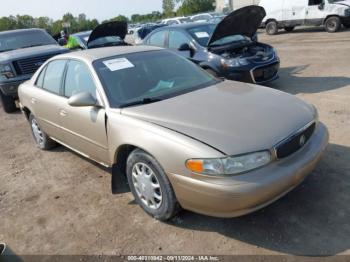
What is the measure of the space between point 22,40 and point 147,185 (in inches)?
308

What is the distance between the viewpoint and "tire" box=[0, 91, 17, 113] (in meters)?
8.33

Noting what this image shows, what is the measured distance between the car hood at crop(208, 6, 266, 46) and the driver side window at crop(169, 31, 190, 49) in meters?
0.80

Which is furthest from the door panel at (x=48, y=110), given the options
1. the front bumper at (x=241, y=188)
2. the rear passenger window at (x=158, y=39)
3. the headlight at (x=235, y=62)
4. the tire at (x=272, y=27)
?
the tire at (x=272, y=27)

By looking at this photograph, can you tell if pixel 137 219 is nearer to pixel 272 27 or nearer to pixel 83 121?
pixel 83 121

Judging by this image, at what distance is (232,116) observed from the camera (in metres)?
3.09

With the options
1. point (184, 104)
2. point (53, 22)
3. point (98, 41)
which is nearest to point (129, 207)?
point (184, 104)

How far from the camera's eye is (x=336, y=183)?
3535 mm

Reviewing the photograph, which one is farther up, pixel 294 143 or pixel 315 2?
pixel 315 2

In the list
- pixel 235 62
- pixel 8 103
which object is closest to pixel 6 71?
pixel 8 103

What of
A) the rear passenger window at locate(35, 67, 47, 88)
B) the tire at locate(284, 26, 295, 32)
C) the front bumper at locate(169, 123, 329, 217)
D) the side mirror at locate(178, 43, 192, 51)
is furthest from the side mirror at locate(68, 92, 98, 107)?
the tire at locate(284, 26, 295, 32)

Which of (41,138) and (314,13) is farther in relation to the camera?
(314,13)

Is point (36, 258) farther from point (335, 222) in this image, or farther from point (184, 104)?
point (335, 222)

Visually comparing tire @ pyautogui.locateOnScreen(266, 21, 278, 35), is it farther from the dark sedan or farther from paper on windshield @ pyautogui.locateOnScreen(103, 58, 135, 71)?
paper on windshield @ pyautogui.locateOnScreen(103, 58, 135, 71)

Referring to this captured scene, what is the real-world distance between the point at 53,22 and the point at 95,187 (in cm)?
9011
